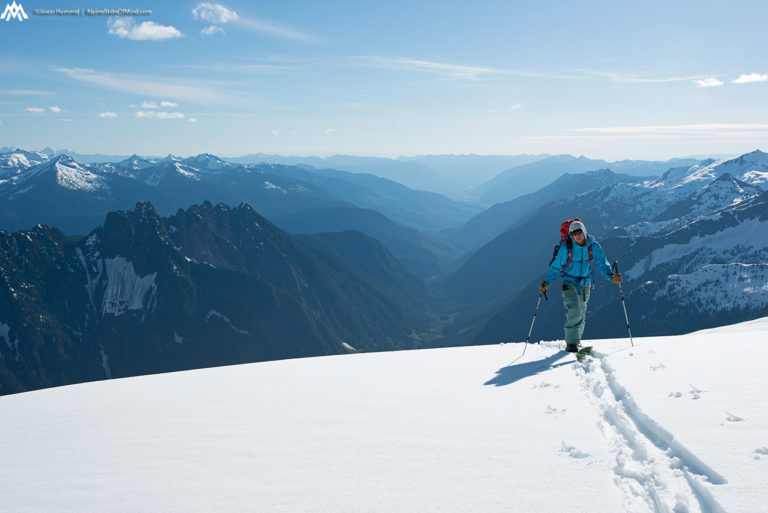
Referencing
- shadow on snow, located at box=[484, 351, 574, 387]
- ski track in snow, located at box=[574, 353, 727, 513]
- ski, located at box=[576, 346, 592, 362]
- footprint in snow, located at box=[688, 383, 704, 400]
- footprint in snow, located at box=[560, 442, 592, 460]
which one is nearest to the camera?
ski track in snow, located at box=[574, 353, 727, 513]

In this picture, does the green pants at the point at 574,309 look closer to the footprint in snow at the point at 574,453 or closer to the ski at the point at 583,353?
the ski at the point at 583,353

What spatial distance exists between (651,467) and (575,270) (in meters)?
8.49

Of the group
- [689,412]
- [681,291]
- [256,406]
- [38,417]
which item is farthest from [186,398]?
[681,291]

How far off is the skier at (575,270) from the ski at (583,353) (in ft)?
1.55

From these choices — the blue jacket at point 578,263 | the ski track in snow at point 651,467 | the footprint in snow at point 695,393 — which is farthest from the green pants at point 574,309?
the footprint in snow at point 695,393

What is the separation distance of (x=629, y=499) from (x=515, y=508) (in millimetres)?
1504

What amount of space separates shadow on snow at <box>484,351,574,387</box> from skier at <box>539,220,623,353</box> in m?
1.00

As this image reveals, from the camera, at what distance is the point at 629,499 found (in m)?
5.23

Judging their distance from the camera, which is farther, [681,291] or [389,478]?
[681,291]

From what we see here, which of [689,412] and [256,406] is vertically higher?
[689,412]

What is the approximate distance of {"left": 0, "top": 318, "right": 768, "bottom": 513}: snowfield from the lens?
17.9 ft

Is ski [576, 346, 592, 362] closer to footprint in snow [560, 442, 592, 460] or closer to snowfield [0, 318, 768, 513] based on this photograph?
snowfield [0, 318, 768, 513]

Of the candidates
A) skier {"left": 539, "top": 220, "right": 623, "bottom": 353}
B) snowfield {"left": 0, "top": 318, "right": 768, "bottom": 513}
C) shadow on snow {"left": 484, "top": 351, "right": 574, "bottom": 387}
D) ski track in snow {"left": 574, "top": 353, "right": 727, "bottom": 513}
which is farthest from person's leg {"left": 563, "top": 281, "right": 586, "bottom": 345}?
ski track in snow {"left": 574, "top": 353, "right": 727, "bottom": 513}

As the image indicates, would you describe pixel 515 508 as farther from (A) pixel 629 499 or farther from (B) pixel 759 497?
(B) pixel 759 497
